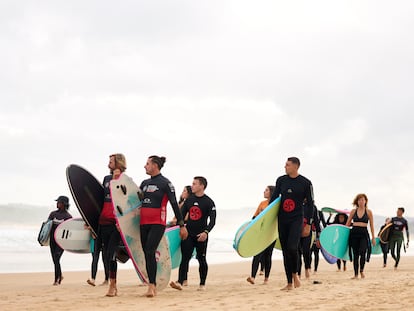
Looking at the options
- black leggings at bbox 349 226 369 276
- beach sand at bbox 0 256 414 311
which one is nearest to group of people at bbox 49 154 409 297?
beach sand at bbox 0 256 414 311

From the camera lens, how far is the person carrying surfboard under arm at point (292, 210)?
816 cm

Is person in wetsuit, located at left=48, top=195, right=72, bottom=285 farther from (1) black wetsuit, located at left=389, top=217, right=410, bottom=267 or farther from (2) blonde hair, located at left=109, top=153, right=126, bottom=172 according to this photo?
(1) black wetsuit, located at left=389, top=217, right=410, bottom=267

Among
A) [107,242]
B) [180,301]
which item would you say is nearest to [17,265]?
[107,242]

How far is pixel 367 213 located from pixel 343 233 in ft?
3.95

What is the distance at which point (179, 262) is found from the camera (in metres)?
9.65

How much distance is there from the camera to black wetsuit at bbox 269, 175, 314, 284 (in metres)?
8.16

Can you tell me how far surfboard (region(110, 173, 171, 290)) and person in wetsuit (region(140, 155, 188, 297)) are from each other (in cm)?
26

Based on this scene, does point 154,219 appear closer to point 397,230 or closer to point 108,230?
point 108,230

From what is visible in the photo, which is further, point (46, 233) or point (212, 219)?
point (46, 233)

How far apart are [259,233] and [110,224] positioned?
87.9 inches

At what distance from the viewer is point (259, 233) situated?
8.85 meters

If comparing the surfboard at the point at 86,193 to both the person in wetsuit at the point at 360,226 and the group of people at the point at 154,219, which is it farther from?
the person in wetsuit at the point at 360,226

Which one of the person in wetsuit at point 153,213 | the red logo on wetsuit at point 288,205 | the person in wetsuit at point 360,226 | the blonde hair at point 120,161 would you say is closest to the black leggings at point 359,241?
the person in wetsuit at point 360,226

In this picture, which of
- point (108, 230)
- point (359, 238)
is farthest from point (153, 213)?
point (359, 238)
